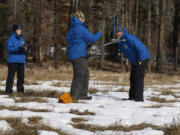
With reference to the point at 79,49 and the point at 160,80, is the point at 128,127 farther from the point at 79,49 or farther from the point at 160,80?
the point at 160,80

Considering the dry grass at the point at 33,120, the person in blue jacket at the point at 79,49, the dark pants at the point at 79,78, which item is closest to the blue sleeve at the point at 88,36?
the person in blue jacket at the point at 79,49

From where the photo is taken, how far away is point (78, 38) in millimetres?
7242

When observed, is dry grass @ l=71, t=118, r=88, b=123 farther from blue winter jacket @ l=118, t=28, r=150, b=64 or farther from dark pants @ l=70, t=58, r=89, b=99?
blue winter jacket @ l=118, t=28, r=150, b=64

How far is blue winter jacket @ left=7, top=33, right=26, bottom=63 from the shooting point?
27.1 ft

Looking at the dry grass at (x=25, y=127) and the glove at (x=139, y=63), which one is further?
the glove at (x=139, y=63)

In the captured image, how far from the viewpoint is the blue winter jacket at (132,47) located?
24.4 feet

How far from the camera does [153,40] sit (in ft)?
138

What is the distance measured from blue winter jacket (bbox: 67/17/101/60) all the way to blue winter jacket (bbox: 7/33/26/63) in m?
1.77

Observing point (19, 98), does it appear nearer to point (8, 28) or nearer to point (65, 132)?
point (65, 132)

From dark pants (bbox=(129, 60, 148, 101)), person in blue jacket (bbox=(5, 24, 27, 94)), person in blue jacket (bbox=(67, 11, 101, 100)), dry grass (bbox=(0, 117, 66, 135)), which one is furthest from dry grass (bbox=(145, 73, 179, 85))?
dry grass (bbox=(0, 117, 66, 135))

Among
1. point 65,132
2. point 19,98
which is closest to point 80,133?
point 65,132

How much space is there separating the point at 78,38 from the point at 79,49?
29cm

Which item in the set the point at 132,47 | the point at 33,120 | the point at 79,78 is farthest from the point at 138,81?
the point at 33,120

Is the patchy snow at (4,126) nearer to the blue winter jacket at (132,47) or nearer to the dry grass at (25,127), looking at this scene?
the dry grass at (25,127)
